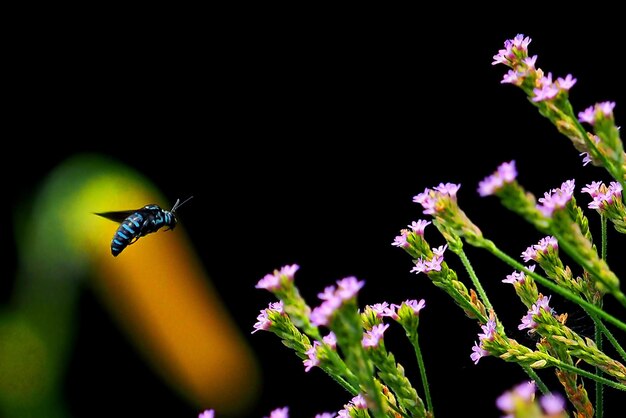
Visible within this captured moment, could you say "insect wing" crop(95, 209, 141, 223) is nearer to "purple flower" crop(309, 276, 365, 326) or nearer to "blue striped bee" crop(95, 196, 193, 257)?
"blue striped bee" crop(95, 196, 193, 257)

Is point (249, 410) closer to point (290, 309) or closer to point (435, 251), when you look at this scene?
point (435, 251)

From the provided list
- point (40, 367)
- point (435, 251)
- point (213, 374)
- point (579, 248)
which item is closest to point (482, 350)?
point (435, 251)

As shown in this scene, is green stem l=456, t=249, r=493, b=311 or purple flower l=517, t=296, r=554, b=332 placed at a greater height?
green stem l=456, t=249, r=493, b=311

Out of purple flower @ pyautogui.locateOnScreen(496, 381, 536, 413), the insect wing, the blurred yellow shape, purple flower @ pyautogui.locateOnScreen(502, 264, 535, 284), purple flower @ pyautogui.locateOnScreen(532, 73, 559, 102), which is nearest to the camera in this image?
purple flower @ pyautogui.locateOnScreen(496, 381, 536, 413)

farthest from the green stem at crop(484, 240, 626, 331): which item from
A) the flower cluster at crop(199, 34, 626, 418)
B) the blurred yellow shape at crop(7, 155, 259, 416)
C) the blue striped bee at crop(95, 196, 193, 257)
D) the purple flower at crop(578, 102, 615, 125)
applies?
the blurred yellow shape at crop(7, 155, 259, 416)

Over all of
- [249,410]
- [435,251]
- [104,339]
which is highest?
[435,251]

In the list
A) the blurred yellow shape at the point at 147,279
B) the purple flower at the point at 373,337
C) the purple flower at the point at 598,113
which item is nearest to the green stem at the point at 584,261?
the purple flower at the point at 598,113

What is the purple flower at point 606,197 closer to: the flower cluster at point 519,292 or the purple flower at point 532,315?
the flower cluster at point 519,292

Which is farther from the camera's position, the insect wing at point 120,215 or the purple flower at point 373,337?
the insect wing at point 120,215

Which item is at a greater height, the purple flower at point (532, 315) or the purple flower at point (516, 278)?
the purple flower at point (516, 278)

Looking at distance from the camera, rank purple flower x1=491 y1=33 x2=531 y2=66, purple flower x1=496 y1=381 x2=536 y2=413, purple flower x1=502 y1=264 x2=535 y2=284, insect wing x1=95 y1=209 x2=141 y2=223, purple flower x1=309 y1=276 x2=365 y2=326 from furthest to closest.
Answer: insect wing x1=95 y1=209 x2=141 y2=223
purple flower x1=502 y1=264 x2=535 y2=284
purple flower x1=491 y1=33 x2=531 y2=66
purple flower x1=309 y1=276 x2=365 y2=326
purple flower x1=496 y1=381 x2=536 y2=413

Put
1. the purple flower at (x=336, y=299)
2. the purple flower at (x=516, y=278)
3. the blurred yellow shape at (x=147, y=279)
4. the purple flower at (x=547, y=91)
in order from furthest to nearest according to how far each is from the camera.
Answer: the blurred yellow shape at (x=147, y=279)
the purple flower at (x=516, y=278)
the purple flower at (x=547, y=91)
the purple flower at (x=336, y=299)
